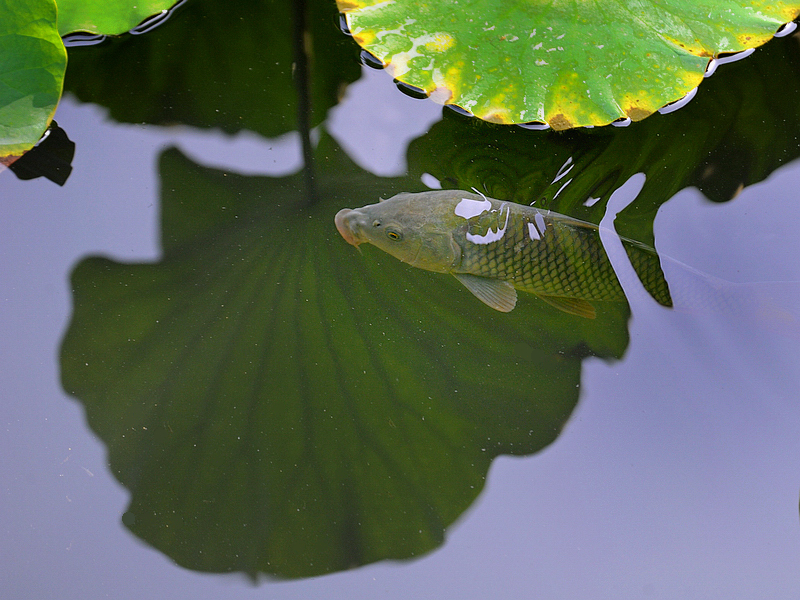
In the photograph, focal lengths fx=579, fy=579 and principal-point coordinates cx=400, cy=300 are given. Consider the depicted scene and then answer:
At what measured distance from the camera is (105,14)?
223cm

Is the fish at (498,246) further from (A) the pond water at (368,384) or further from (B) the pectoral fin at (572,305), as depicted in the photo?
(A) the pond water at (368,384)

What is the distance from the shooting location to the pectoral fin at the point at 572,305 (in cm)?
195

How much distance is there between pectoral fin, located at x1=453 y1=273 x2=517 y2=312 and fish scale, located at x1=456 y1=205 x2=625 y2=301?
22mm

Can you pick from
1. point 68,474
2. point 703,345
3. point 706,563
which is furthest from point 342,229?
point 706,563

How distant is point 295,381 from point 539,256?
88 cm

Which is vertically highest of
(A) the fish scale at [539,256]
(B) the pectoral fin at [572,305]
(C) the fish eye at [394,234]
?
(A) the fish scale at [539,256]

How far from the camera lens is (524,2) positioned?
2.05 meters

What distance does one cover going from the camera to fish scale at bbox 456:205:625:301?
183cm

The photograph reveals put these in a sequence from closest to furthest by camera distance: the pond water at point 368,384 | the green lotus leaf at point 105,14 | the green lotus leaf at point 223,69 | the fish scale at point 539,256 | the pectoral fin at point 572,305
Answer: the pond water at point 368,384 → the fish scale at point 539,256 → the pectoral fin at point 572,305 → the green lotus leaf at point 105,14 → the green lotus leaf at point 223,69

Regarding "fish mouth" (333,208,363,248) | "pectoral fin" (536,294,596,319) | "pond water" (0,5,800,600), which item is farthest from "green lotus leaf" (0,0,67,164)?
"pectoral fin" (536,294,596,319)

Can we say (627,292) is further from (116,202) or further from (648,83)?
(116,202)

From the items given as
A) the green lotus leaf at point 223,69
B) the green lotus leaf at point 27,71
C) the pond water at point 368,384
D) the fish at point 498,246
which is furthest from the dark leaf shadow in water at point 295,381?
the green lotus leaf at point 27,71

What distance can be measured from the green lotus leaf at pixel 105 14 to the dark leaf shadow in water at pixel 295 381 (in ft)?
2.18

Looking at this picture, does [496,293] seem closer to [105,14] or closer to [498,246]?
[498,246]
